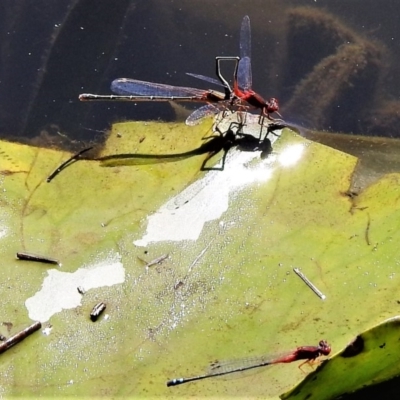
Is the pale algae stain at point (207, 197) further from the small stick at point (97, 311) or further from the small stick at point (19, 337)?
the small stick at point (19, 337)

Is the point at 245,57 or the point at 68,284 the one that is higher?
the point at 245,57

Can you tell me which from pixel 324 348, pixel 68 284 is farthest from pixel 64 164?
pixel 324 348

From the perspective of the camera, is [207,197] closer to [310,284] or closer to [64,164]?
[310,284]

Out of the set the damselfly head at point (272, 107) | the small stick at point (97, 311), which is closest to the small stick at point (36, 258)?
the small stick at point (97, 311)

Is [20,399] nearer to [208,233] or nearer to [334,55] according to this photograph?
[208,233]

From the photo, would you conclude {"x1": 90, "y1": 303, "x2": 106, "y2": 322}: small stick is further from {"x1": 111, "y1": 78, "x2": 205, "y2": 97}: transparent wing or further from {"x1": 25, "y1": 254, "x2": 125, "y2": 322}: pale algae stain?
{"x1": 111, "y1": 78, "x2": 205, "y2": 97}: transparent wing

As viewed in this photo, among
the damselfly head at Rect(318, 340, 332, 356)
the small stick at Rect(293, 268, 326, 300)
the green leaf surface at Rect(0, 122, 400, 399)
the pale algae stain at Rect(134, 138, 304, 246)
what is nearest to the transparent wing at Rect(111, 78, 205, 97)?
the green leaf surface at Rect(0, 122, 400, 399)
